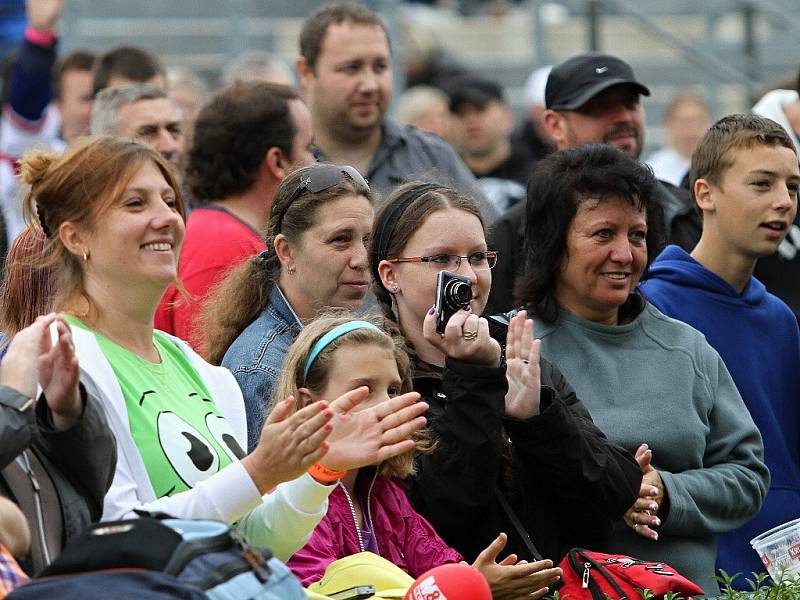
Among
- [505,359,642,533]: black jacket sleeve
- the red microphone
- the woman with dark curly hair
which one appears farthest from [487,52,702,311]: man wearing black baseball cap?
the red microphone

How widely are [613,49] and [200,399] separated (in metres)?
12.2

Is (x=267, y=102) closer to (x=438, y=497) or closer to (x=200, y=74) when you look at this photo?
(x=438, y=497)

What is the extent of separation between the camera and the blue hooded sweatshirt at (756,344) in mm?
5547

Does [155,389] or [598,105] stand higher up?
[598,105]

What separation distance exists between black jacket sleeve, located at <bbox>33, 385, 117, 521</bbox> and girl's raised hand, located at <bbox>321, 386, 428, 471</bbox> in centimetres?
54

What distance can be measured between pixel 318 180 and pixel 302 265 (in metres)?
0.29

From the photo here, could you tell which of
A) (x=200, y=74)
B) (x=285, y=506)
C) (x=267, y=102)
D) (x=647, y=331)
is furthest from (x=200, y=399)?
(x=200, y=74)

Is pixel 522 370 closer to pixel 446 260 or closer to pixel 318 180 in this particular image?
pixel 446 260

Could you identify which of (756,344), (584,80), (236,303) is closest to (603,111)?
(584,80)

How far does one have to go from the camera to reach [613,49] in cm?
1570

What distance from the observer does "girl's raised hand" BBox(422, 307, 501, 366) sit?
4207mm

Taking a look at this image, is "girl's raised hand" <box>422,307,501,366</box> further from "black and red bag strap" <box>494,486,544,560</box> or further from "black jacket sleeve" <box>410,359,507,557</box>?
"black and red bag strap" <box>494,486,544,560</box>

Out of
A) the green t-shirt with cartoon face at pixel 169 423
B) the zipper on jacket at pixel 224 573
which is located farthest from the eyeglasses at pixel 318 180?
the zipper on jacket at pixel 224 573

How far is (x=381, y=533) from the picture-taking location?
4.22 metres
